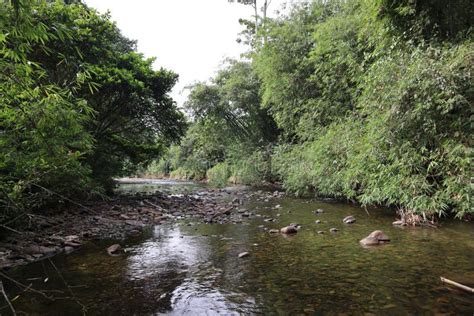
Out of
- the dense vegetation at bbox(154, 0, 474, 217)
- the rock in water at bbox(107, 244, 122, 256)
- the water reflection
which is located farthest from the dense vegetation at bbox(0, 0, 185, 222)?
the dense vegetation at bbox(154, 0, 474, 217)

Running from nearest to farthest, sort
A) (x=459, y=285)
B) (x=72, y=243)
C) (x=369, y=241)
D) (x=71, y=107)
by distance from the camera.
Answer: (x=459, y=285) → (x=71, y=107) → (x=369, y=241) → (x=72, y=243)

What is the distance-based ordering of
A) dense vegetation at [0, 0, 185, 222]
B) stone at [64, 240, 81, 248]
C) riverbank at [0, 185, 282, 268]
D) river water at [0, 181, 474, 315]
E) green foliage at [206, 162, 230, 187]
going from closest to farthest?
1. dense vegetation at [0, 0, 185, 222]
2. river water at [0, 181, 474, 315]
3. riverbank at [0, 185, 282, 268]
4. stone at [64, 240, 81, 248]
5. green foliage at [206, 162, 230, 187]

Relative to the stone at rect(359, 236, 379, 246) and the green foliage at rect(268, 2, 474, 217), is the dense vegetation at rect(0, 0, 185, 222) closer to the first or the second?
the stone at rect(359, 236, 379, 246)

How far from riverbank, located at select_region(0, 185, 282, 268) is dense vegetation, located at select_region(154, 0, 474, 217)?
12.1ft

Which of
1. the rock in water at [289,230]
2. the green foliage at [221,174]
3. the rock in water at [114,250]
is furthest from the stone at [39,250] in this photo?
the green foliage at [221,174]

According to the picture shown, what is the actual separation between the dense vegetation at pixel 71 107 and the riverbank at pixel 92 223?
0.50 m

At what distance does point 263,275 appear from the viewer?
13.4 feet

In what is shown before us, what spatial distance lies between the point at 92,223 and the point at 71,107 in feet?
14.5

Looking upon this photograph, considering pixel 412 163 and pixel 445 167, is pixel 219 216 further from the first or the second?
pixel 445 167

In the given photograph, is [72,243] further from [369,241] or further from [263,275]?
[369,241]

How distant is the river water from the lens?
3.18 meters

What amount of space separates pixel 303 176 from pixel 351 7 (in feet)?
22.6

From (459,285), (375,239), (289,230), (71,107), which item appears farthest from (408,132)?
(71,107)

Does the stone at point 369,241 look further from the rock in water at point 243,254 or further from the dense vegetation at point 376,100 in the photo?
the rock in water at point 243,254
